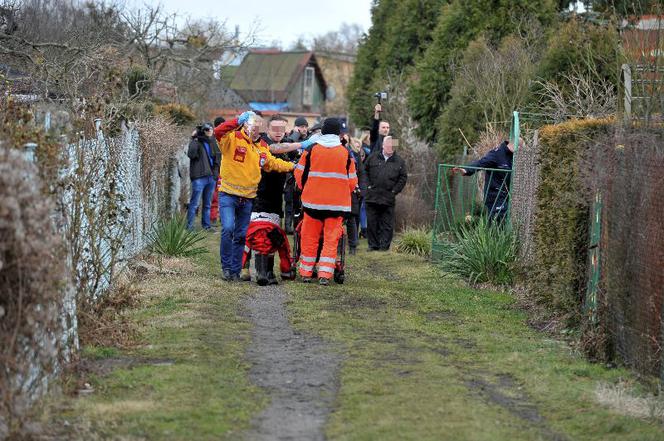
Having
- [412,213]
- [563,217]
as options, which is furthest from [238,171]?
[412,213]

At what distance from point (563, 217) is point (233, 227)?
4.42m

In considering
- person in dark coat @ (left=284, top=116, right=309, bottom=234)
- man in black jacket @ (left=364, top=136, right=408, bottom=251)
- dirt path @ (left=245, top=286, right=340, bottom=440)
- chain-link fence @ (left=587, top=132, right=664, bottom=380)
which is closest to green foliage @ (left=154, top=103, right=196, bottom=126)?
person in dark coat @ (left=284, top=116, right=309, bottom=234)

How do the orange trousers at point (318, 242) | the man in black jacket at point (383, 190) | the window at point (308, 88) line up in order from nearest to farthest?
the orange trousers at point (318, 242), the man in black jacket at point (383, 190), the window at point (308, 88)

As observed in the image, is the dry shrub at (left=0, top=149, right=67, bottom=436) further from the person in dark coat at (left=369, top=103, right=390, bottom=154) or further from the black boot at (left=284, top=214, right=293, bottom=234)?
the person in dark coat at (left=369, top=103, right=390, bottom=154)

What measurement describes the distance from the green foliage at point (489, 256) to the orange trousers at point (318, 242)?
5.50 feet

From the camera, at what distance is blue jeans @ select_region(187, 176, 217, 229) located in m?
20.6

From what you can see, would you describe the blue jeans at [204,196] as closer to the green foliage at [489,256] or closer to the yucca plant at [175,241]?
the yucca plant at [175,241]

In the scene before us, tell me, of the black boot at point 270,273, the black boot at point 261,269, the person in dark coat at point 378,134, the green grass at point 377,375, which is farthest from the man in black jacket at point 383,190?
the green grass at point 377,375

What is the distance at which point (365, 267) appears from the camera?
52.5ft

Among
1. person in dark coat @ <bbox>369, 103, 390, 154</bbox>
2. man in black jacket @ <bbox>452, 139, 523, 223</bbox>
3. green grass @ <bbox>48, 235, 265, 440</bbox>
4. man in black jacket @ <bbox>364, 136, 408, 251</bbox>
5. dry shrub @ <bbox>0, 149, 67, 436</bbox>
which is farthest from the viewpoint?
person in dark coat @ <bbox>369, 103, 390, 154</bbox>

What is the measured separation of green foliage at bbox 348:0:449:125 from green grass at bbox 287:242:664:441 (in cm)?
1983

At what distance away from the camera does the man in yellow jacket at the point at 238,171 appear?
13.1 m

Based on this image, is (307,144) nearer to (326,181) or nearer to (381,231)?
(326,181)

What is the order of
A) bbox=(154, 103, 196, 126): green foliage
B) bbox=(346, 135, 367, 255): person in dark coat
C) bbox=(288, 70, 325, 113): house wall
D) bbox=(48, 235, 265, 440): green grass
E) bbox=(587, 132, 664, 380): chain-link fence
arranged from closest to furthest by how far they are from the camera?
1. bbox=(48, 235, 265, 440): green grass
2. bbox=(587, 132, 664, 380): chain-link fence
3. bbox=(346, 135, 367, 255): person in dark coat
4. bbox=(154, 103, 196, 126): green foliage
5. bbox=(288, 70, 325, 113): house wall
